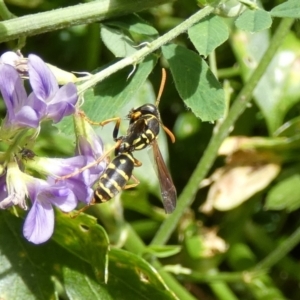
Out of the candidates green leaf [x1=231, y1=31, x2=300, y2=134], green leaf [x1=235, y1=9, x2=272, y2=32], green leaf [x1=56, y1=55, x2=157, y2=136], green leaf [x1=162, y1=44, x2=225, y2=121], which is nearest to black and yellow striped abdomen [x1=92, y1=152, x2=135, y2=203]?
green leaf [x1=56, y1=55, x2=157, y2=136]

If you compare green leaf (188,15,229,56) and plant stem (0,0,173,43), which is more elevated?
plant stem (0,0,173,43)

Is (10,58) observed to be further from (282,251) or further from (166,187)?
(282,251)

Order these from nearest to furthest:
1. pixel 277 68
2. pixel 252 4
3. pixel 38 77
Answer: pixel 38 77
pixel 252 4
pixel 277 68

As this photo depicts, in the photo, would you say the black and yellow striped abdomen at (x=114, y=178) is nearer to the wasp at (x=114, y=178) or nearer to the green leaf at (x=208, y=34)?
the wasp at (x=114, y=178)

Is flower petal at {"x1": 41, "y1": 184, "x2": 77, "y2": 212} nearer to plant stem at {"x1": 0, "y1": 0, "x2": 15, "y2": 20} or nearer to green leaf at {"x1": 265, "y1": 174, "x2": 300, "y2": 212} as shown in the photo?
plant stem at {"x1": 0, "y1": 0, "x2": 15, "y2": 20}

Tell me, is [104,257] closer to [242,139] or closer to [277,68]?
[242,139]

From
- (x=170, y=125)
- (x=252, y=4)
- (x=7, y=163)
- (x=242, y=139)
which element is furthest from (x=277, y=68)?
(x=7, y=163)

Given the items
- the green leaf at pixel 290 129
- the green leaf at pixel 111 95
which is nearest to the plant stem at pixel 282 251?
the green leaf at pixel 290 129
